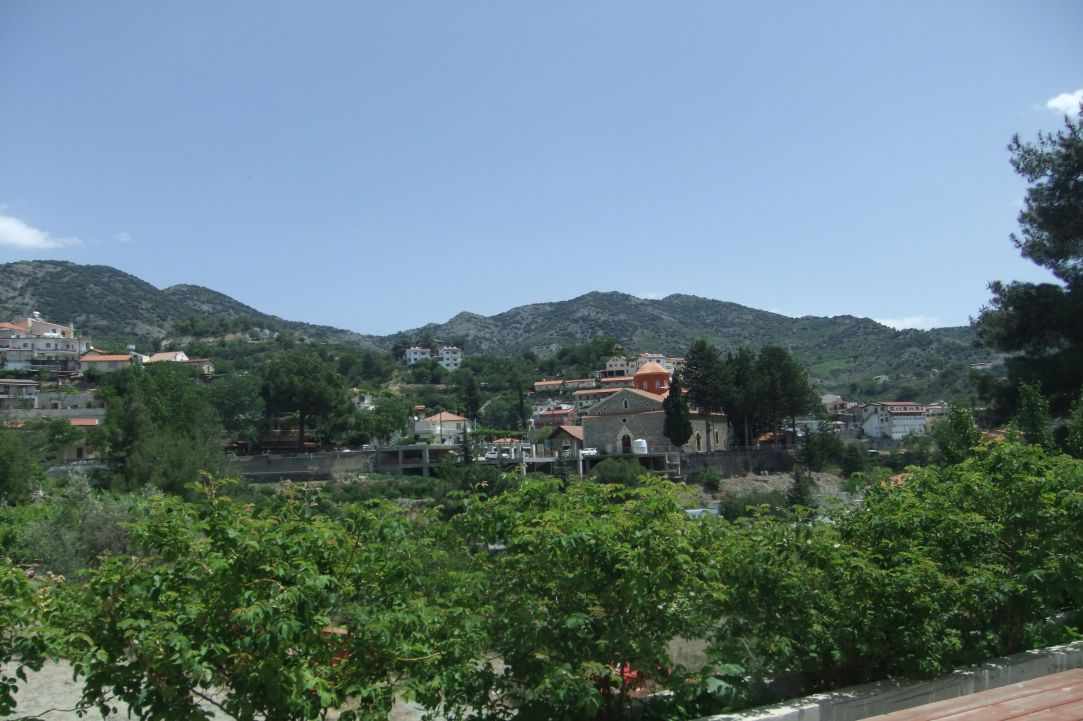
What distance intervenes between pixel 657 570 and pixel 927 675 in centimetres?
174

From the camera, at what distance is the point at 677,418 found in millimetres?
54781

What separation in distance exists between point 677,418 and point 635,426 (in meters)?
4.83

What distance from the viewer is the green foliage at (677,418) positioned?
54719 millimetres

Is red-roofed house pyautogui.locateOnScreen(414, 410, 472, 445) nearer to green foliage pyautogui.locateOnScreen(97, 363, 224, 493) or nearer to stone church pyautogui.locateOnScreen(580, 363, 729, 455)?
stone church pyautogui.locateOnScreen(580, 363, 729, 455)

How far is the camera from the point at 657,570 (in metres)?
3.67

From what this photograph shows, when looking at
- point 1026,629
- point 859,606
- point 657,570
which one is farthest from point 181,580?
point 1026,629

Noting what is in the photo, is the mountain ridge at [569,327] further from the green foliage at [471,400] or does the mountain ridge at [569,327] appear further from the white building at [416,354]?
Answer: the green foliage at [471,400]

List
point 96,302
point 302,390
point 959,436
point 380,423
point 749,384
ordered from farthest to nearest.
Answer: point 96,302, point 380,423, point 302,390, point 749,384, point 959,436

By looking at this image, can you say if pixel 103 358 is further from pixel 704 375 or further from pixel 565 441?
pixel 704 375

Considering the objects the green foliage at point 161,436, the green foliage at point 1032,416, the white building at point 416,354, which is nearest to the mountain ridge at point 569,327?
the white building at point 416,354

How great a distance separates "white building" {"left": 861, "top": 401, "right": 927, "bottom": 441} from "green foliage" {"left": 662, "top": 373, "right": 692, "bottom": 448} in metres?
41.3

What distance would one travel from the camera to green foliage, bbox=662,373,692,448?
54719 mm

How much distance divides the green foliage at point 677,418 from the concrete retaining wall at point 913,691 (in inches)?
1976

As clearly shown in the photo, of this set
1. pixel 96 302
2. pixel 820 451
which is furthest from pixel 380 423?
pixel 96 302
